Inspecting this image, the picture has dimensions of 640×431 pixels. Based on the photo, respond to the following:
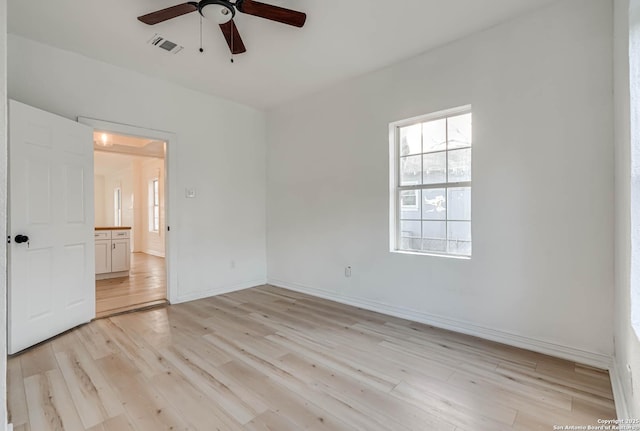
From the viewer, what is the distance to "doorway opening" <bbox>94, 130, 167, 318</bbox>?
4309 millimetres

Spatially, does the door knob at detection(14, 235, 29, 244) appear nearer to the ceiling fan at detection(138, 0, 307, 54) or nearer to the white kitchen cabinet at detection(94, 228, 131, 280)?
the ceiling fan at detection(138, 0, 307, 54)

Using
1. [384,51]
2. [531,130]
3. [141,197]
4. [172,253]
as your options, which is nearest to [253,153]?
[172,253]

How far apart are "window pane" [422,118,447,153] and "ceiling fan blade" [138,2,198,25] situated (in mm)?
2374

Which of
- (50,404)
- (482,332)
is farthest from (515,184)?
(50,404)

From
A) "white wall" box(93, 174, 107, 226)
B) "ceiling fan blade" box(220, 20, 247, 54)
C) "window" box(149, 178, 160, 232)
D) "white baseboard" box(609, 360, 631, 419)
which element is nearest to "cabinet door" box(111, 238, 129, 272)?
"window" box(149, 178, 160, 232)

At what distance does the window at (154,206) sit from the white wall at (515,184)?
6.46 metres

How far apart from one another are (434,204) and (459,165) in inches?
18.0

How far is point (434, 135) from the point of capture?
3260mm

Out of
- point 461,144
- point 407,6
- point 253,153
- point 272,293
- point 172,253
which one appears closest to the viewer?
point 407,6

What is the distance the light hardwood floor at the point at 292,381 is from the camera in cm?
174

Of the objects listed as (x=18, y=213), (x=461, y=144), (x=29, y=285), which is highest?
(x=461, y=144)

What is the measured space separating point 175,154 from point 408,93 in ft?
9.59

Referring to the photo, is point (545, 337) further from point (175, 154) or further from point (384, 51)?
point (175, 154)

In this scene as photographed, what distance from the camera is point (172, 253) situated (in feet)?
13.0
